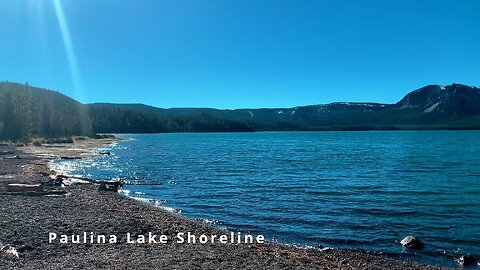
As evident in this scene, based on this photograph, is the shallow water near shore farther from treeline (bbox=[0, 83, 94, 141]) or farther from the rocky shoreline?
treeline (bbox=[0, 83, 94, 141])

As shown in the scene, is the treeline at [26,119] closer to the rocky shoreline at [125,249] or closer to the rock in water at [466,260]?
the rocky shoreline at [125,249]

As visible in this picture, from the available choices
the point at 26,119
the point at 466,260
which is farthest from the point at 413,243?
the point at 26,119

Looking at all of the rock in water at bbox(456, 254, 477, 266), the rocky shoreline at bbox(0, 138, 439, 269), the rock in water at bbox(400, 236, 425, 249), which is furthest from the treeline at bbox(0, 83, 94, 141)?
the rock in water at bbox(456, 254, 477, 266)

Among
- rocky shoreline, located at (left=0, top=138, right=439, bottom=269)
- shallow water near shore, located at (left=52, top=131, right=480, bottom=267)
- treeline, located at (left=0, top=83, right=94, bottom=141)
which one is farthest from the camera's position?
treeline, located at (left=0, top=83, right=94, bottom=141)

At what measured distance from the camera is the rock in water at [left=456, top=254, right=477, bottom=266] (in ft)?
51.4

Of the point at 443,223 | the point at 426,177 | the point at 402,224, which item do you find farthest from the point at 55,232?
the point at 426,177

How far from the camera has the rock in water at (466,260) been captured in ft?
51.4

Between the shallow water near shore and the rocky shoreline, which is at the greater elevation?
the rocky shoreline

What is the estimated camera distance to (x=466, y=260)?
15750 mm

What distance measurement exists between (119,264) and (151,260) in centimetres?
102

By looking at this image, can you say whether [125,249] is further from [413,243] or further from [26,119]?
[26,119]

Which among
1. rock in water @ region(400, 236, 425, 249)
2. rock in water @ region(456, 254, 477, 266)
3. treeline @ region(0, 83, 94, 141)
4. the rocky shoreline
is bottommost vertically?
Result: rock in water @ region(456, 254, 477, 266)

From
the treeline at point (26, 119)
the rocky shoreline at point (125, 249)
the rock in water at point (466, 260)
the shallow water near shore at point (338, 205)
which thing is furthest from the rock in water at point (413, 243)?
the treeline at point (26, 119)

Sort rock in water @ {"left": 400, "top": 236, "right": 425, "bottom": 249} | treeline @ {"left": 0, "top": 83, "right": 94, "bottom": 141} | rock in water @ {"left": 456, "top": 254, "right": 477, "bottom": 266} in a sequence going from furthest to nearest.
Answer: treeline @ {"left": 0, "top": 83, "right": 94, "bottom": 141}, rock in water @ {"left": 400, "top": 236, "right": 425, "bottom": 249}, rock in water @ {"left": 456, "top": 254, "right": 477, "bottom": 266}
